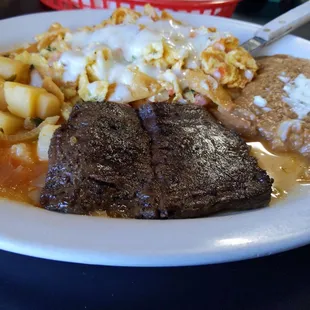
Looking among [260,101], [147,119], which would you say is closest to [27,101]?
[147,119]

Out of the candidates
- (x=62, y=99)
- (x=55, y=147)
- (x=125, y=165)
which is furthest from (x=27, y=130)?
(x=125, y=165)

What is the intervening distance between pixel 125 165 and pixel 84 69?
902 millimetres

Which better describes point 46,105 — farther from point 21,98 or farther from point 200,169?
point 200,169

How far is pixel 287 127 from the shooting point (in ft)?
7.16

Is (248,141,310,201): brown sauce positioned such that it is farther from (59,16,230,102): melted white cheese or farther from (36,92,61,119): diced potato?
(36,92,61,119): diced potato

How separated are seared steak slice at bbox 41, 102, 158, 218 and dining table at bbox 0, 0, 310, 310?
21 cm

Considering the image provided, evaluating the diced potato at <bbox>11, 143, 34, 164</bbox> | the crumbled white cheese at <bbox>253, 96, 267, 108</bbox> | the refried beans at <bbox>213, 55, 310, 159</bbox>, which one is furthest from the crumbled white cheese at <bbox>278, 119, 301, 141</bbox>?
the diced potato at <bbox>11, 143, 34, 164</bbox>

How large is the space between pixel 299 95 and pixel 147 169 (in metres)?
1.14

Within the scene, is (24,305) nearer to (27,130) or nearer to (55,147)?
(55,147)

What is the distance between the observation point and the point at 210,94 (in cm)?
239

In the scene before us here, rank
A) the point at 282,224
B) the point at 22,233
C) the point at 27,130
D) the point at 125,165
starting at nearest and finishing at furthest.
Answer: the point at 22,233 → the point at 282,224 → the point at 125,165 → the point at 27,130

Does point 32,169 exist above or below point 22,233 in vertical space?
below

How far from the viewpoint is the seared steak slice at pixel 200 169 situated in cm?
162

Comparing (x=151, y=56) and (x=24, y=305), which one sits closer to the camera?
(x=24, y=305)
